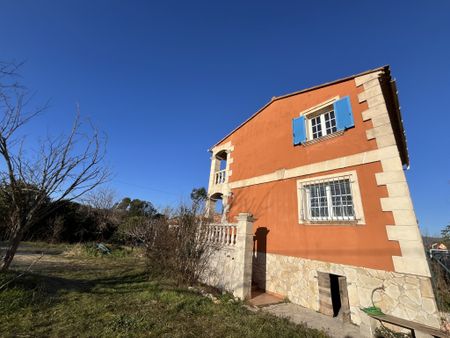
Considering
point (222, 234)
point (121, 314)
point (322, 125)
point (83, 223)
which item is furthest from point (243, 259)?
point (83, 223)

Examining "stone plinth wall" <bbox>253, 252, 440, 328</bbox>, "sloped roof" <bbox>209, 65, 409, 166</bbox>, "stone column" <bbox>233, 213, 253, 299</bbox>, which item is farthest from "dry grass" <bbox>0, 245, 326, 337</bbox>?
"sloped roof" <bbox>209, 65, 409, 166</bbox>

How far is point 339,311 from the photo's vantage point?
5.92m

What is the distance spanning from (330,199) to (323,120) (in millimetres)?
3081

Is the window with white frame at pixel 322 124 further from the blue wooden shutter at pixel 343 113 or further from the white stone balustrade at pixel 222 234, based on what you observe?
the white stone balustrade at pixel 222 234

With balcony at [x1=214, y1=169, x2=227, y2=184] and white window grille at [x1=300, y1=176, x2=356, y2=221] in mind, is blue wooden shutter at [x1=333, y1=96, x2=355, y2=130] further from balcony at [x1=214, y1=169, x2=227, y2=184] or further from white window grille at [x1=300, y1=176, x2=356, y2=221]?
balcony at [x1=214, y1=169, x2=227, y2=184]

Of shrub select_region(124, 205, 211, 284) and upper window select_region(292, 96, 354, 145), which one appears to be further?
shrub select_region(124, 205, 211, 284)

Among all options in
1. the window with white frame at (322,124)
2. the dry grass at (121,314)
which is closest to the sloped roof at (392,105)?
the window with white frame at (322,124)

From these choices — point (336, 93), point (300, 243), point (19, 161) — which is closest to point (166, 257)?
point (300, 243)

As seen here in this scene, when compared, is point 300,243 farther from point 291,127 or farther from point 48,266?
point 48,266

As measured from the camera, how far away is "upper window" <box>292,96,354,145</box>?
23.0ft

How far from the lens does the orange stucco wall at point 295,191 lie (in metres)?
5.63

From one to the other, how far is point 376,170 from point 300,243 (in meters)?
3.21

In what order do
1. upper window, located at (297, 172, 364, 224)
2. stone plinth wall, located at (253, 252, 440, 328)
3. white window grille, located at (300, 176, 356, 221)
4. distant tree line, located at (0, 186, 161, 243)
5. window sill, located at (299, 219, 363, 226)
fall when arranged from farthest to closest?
distant tree line, located at (0, 186, 161, 243), white window grille, located at (300, 176, 356, 221), upper window, located at (297, 172, 364, 224), window sill, located at (299, 219, 363, 226), stone plinth wall, located at (253, 252, 440, 328)

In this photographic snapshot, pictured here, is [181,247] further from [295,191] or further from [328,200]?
[328,200]
